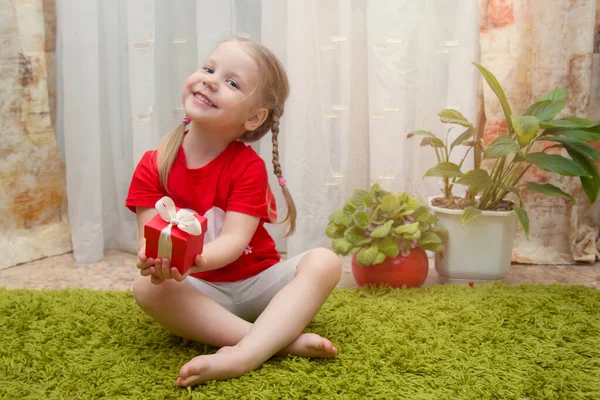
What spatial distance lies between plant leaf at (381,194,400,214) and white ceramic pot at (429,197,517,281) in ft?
0.47

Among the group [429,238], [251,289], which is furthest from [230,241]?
[429,238]

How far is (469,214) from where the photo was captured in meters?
1.53

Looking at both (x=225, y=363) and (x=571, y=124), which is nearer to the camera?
(x=225, y=363)

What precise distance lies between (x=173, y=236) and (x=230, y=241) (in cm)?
16

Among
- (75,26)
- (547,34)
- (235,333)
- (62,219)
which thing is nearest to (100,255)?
(62,219)

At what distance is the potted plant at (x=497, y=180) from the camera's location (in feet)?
4.91

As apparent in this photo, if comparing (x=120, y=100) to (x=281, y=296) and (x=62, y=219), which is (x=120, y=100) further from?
(x=281, y=296)

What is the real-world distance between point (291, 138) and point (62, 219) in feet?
2.54

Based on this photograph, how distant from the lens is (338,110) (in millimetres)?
1787

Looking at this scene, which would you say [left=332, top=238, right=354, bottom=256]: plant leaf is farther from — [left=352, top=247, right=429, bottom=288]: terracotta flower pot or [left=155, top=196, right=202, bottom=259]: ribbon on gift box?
[left=155, top=196, right=202, bottom=259]: ribbon on gift box

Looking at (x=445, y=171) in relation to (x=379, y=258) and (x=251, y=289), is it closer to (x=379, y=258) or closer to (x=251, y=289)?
(x=379, y=258)

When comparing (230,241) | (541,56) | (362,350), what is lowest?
(362,350)

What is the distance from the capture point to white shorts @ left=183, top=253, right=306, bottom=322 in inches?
46.4

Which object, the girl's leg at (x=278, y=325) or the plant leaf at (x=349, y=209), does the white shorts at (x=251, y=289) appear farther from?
the plant leaf at (x=349, y=209)
